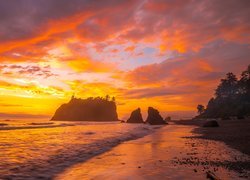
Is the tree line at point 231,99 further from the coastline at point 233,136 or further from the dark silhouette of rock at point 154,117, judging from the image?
the coastline at point 233,136

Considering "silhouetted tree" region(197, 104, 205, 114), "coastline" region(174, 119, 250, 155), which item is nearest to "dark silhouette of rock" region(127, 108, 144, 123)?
"silhouetted tree" region(197, 104, 205, 114)

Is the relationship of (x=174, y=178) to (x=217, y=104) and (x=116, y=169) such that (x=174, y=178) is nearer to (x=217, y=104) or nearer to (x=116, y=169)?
(x=116, y=169)

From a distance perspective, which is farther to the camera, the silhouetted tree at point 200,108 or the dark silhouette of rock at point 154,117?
the silhouetted tree at point 200,108

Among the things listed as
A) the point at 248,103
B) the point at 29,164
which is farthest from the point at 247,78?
the point at 29,164

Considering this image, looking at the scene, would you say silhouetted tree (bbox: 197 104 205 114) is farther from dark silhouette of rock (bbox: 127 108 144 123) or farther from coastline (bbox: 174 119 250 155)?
coastline (bbox: 174 119 250 155)

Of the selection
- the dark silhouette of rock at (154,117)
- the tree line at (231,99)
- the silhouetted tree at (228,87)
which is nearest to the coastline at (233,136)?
the tree line at (231,99)

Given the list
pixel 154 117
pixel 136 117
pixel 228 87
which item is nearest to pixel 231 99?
pixel 228 87

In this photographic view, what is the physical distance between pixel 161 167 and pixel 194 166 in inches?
66.4

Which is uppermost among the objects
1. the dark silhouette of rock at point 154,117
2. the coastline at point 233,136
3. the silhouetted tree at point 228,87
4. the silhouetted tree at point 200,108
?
the silhouetted tree at point 228,87

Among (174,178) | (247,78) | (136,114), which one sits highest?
(247,78)

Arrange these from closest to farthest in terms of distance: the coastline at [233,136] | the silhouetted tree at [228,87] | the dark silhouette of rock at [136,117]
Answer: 1. the coastline at [233,136]
2. the silhouetted tree at [228,87]
3. the dark silhouette of rock at [136,117]

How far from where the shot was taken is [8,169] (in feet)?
40.3

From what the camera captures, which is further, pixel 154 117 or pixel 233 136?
pixel 154 117

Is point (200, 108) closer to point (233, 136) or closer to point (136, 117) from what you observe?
point (136, 117)
